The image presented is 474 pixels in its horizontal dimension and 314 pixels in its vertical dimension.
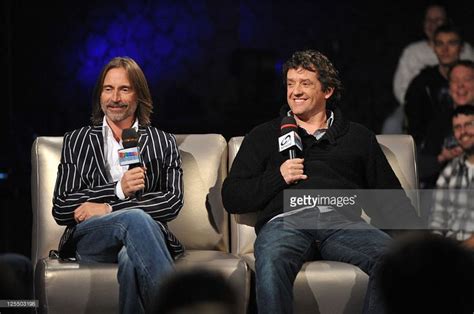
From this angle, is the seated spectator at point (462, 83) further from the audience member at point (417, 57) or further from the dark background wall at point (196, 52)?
the dark background wall at point (196, 52)

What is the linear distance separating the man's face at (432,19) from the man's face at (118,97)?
257 centimetres

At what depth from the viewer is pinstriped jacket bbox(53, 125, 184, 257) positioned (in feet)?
11.4

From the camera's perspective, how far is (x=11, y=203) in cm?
508

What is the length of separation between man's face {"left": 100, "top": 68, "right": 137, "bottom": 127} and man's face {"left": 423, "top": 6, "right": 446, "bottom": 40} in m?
2.57

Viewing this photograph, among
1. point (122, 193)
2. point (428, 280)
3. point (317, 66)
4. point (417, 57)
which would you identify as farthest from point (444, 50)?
point (428, 280)

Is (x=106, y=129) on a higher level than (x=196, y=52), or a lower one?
lower

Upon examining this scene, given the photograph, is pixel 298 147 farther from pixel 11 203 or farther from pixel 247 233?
pixel 11 203

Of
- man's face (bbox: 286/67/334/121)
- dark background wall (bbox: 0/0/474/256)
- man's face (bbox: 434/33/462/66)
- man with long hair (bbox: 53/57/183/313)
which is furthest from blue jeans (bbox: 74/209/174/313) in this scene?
man's face (bbox: 434/33/462/66)

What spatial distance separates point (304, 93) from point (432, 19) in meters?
2.22

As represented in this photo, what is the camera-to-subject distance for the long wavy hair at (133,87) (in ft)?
12.3

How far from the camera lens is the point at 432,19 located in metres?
5.66

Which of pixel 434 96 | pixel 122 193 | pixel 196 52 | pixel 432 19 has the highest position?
pixel 432 19

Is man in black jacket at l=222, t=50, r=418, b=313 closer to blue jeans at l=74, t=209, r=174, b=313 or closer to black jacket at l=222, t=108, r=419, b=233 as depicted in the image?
black jacket at l=222, t=108, r=419, b=233

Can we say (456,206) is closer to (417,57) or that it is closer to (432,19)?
(417,57)
